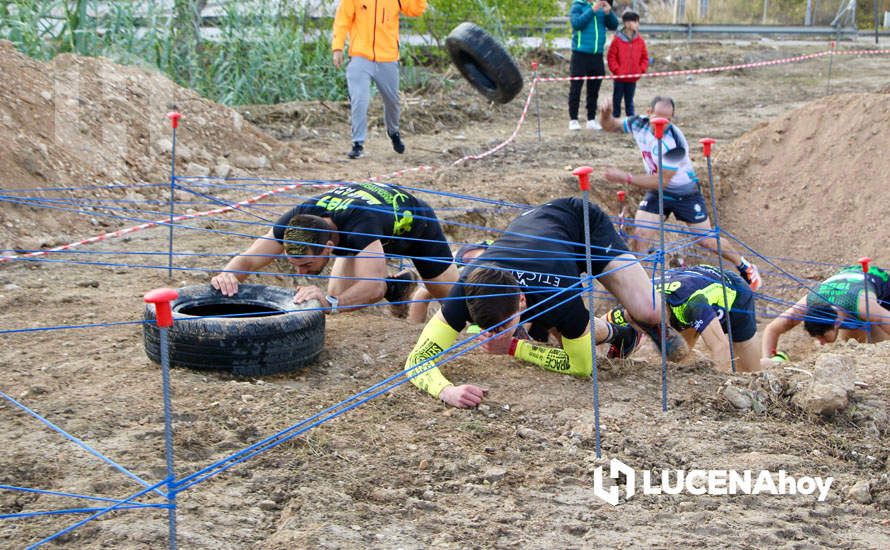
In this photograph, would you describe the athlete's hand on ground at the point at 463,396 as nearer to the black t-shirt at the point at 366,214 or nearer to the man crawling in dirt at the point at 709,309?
the black t-shirt at the point at 366,214

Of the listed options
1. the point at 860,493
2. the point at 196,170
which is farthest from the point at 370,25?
the point at 860,493

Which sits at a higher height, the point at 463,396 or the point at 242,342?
the point at 242,342

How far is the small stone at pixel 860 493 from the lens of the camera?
400cm

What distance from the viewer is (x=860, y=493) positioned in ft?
13.1

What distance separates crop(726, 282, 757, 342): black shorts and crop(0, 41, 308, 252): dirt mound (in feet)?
17.0

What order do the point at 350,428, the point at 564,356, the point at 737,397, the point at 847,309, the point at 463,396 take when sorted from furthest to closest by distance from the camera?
the point at 847,309
the point at 564,356
the point at 737,397
the point at 463,396
the point at 350,428

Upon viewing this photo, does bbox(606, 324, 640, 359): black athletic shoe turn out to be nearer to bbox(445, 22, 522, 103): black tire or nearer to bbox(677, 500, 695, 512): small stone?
bbox(677, 500, 695, 512): small stone

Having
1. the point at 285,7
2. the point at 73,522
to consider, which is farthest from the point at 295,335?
the point at 285,7

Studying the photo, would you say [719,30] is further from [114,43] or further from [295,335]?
[295,335]

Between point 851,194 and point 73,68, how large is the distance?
8339 mm

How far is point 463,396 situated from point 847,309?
11.8 feet

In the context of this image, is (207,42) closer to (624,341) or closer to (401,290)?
(401,290)

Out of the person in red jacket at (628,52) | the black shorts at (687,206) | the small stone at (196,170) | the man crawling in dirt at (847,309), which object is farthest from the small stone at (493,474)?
the person in red jacket at (628,52)

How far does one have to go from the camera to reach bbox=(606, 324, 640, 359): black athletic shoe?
6.25 metres
